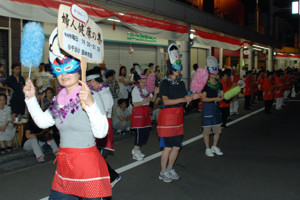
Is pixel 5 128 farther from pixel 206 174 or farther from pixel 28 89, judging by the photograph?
pixel 28 89

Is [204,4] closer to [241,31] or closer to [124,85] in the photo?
[241,31]

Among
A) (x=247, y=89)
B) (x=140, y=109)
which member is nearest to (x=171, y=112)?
(x=140, y=109)

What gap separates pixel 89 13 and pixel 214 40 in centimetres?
932

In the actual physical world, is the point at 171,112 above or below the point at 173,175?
above

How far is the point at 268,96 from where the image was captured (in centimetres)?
1339

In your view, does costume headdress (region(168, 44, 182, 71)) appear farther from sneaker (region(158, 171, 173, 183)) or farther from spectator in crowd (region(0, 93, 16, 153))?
spectator in crowd (region(0, 93, 16, 153))

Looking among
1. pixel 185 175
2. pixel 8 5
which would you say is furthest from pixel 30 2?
pixel 185 175

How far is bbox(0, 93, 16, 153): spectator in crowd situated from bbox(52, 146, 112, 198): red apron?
4.75 m

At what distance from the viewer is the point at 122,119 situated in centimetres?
951

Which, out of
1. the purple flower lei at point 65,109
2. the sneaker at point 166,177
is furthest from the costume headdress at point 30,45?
the sneaker at point 166,177

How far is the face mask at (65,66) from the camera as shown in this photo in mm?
2895

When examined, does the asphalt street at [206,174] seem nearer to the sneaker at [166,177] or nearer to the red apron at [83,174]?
the sneaker at [166,177]

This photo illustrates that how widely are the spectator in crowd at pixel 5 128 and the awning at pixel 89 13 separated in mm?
2010

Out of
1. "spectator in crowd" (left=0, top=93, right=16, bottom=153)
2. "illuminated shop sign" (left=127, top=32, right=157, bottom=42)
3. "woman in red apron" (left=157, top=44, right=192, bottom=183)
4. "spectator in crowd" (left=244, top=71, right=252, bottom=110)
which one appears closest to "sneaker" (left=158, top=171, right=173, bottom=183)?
"woman in red apron" (left=157, top=44, right=192, bottom=183)
